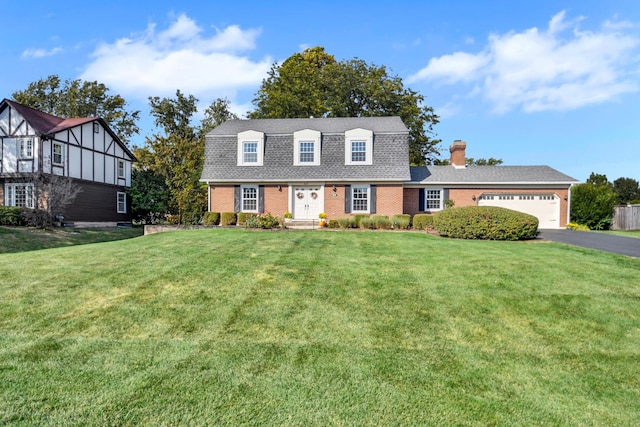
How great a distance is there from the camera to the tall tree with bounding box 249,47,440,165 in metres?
30.4

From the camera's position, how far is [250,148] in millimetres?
20656

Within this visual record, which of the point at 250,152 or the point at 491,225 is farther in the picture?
the point at 250,152

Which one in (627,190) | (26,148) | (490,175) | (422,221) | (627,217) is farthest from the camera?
(627,190)

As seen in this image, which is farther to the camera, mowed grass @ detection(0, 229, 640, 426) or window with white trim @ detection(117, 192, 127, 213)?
window with white trim @ detection(117, 192, 127, 213)

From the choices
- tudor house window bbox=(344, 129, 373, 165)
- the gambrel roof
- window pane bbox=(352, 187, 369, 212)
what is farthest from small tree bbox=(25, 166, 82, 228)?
window pane bbox=(352, 187, 369, 212)

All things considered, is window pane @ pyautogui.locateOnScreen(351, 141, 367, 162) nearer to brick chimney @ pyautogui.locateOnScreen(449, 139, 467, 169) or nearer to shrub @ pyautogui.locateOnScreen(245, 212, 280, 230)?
shrub @ pyautogui.locateOnScreen(245, 212, 280, 230)

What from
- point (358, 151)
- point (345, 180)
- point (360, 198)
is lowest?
point (360, 198)

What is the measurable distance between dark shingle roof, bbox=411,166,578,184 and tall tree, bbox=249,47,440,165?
30.8 feet

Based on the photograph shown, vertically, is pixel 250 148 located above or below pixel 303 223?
above

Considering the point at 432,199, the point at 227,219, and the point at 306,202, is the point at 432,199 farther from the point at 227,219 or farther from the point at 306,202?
the point at 227,219

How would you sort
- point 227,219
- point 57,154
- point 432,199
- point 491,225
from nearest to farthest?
point 491,225 < point 227,219 < point 432,199 < point 57,154

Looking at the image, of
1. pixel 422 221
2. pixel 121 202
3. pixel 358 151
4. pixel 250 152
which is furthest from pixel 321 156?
pixel 121 202

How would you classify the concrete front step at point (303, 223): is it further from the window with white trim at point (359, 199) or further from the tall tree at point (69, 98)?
the tall tree at point (69, 98)

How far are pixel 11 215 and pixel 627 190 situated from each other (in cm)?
5025
